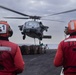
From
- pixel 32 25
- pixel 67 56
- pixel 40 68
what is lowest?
pixel 40 68

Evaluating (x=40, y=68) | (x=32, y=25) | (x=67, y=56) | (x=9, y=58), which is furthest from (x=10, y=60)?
(x=32, y=25)

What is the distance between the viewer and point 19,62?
5355 millimetres

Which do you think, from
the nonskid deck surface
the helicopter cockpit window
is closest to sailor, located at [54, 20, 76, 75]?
the nonskid deck surface

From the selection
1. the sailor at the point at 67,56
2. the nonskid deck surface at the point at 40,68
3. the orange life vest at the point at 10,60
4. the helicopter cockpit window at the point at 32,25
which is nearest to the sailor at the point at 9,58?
the orange life vest at the point at 10,60

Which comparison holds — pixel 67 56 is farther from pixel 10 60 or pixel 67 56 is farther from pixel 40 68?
pixel 40 68

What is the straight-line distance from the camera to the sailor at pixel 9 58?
17.6 ft

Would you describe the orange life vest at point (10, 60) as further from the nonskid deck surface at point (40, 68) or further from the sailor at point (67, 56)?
the nonskid deck surface at point (40, 68)

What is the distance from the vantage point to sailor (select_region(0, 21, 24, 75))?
537cm

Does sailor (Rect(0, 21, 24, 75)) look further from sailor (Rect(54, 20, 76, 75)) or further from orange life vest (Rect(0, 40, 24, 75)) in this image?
sailor (Rect(54, 20, 76, 75))

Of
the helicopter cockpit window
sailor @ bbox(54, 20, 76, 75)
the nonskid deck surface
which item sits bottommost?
the nonskid deck surface

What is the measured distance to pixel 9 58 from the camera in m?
5.42

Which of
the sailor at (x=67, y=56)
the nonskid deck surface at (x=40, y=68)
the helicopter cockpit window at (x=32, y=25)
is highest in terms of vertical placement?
the sailor at (x=67, y=56)

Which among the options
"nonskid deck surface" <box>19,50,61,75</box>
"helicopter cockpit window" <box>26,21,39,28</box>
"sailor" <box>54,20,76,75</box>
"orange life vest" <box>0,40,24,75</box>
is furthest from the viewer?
"helicopter cockpit window" <box>26,21,39,28</box>

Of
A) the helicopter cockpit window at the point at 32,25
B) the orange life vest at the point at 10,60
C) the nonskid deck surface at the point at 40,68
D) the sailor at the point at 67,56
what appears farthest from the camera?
the helicopter cockpit window at the point at 32,25
